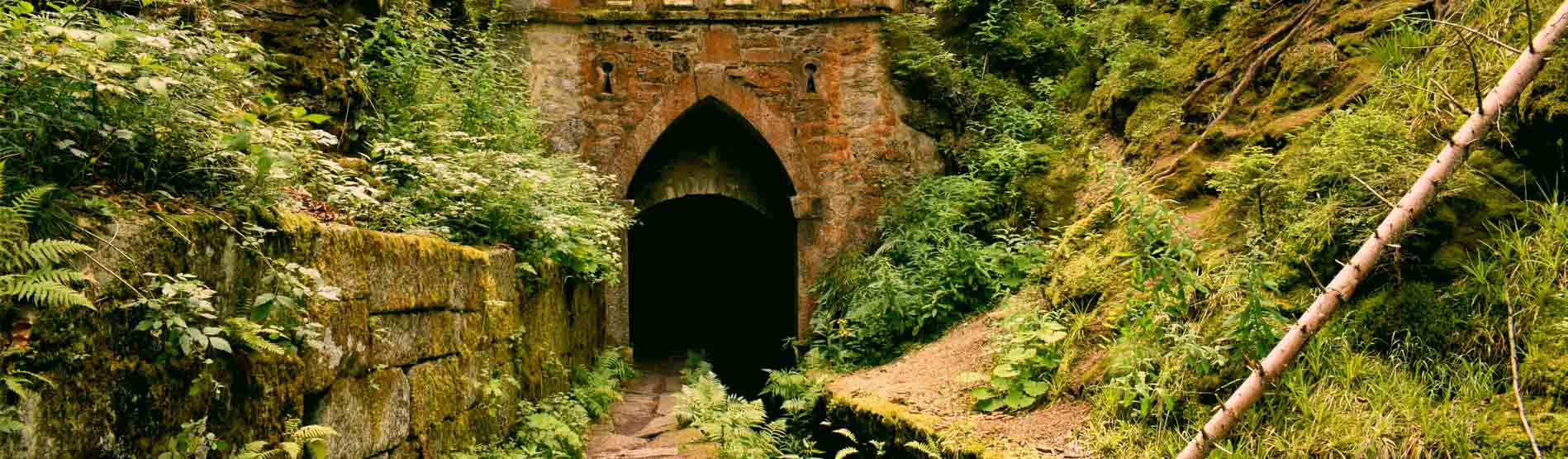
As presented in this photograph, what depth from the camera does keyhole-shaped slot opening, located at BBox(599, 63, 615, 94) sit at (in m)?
10.2

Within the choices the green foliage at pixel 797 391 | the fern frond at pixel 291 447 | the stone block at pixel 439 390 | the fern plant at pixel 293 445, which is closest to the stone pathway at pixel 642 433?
the green foliage at pixel 797 391

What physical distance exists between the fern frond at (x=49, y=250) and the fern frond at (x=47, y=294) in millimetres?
61

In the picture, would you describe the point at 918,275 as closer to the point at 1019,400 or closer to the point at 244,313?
the point at 1019,400

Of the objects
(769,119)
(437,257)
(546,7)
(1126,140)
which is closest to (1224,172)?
(1126,140)

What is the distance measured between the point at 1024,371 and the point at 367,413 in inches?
141

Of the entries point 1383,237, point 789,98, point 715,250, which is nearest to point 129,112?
point 1383,237

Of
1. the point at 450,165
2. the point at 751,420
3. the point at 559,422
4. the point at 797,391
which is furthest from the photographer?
the point at 797,391

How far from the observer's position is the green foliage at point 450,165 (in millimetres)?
4811

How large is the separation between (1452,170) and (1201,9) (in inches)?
170

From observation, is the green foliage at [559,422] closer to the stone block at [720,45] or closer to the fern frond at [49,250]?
the fern frond at [49,250]

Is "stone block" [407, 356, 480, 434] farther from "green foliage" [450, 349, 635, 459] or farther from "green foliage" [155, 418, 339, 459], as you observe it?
"green foliage" [155, 418, 339, 459]

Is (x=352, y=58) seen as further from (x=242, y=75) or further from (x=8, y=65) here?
(x=8, y=65)

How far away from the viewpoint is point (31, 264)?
191 cm

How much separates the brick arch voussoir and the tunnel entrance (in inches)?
6.7
